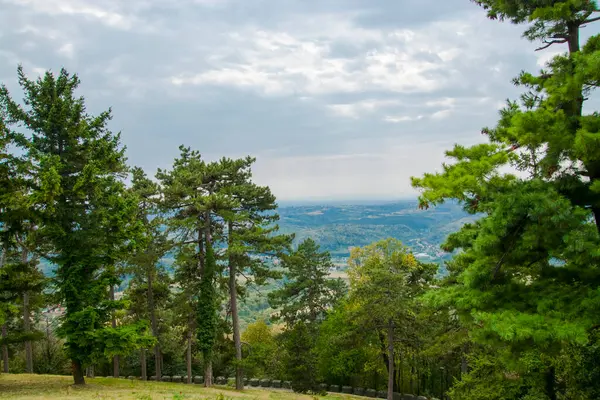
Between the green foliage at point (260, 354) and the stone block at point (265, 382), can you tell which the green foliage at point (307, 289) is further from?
the stone block at point (265, 382)

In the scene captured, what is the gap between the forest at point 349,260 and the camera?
8258mm

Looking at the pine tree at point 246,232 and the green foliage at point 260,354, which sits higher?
the pine tree at point 246,232

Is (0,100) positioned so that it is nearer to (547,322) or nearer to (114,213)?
(114,213)

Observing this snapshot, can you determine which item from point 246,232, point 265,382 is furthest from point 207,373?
point 265,382

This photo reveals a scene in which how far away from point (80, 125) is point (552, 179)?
18658mm

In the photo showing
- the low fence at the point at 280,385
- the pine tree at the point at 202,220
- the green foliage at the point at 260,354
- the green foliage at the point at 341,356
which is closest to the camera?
the pine tree at the point at 202,220

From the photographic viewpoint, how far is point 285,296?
3491 cm

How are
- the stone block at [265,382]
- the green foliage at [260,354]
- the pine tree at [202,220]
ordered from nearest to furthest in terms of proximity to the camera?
the pine tree at [202,220]
the green foliage at [260,354]
the stone block at [265,382]

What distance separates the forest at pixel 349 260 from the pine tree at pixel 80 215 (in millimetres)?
81

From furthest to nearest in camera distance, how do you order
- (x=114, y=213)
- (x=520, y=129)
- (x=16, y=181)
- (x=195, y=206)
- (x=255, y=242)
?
(x=255, y=242), (x=195, y=206), (x=114, y=213), (x=16, y=181), (x=520, y=129)

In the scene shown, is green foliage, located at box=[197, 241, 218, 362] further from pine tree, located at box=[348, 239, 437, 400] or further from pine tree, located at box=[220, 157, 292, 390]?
pine tree, located at box=[348, 239, 437, 400]

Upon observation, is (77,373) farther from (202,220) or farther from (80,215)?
(202,220)

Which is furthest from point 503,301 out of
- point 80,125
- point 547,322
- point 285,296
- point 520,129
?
point 285,296

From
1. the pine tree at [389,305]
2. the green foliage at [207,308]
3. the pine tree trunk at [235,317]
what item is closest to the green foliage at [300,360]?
the pine tree trunk at [235,317]
